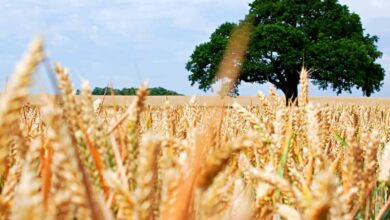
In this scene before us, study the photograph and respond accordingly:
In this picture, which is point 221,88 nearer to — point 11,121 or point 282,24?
point 11,121

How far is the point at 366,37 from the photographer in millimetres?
41438

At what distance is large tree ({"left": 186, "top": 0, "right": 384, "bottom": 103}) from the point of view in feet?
121

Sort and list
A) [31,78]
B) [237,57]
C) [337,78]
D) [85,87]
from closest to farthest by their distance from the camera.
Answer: [31,78]
[237,57]
[85,87]
[337,78]

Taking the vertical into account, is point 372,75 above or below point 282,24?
below

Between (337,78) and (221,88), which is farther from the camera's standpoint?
(337,78)

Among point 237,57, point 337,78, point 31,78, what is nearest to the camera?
point 31,78

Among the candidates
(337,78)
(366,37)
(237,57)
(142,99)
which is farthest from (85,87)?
(366,37)

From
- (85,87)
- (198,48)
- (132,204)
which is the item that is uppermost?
(198,48)

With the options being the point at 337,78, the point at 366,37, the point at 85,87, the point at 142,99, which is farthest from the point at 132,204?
the point at 366,37

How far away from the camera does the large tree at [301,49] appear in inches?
1453

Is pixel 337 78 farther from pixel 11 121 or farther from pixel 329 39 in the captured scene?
pixel 11 121

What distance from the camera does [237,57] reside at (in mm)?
747

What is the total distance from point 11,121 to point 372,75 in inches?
1581

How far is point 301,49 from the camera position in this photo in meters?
37.6
